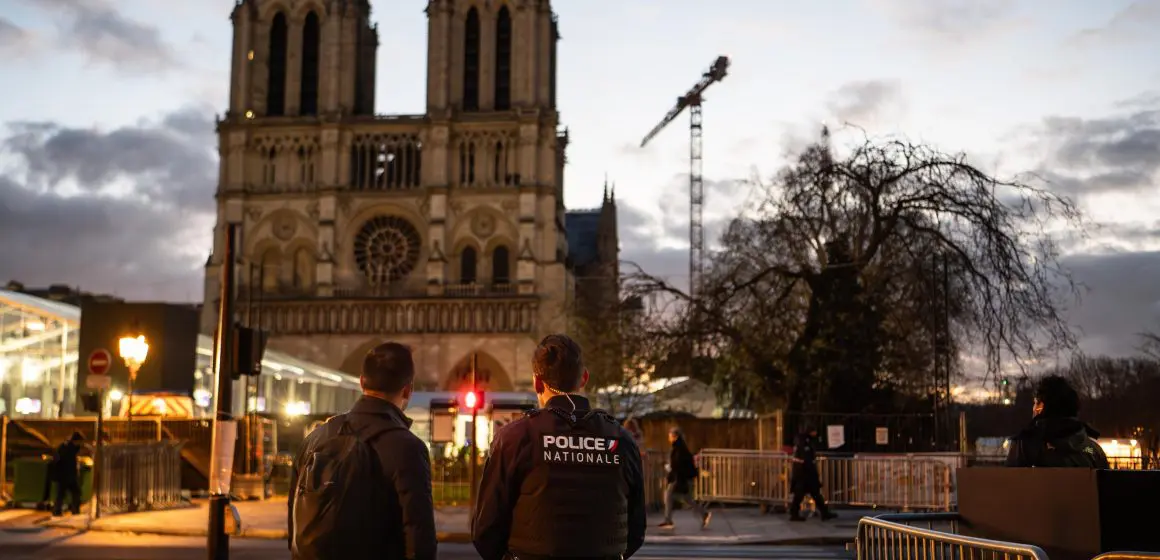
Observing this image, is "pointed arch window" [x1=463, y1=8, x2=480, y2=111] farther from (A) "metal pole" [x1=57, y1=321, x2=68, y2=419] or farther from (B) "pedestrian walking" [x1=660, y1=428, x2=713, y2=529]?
(B) "pedestrian walking" [x1=660, y1=428, x2=713, y2=529]

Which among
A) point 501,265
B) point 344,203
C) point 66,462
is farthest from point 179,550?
point 344,203

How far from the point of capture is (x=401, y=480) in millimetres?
4938

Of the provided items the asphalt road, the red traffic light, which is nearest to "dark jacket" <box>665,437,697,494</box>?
the asphalt road

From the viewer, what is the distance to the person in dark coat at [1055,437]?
23.0 ft

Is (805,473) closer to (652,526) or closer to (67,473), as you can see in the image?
(652,526)

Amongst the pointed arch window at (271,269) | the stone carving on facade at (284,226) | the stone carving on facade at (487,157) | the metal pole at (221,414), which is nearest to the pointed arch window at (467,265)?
the stone carving on facade at (487,157)

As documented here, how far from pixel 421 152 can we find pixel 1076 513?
217 feet

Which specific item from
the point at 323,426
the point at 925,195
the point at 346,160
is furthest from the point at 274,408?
the point at 323,426

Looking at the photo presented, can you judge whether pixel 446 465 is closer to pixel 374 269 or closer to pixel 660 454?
pixel 660 454

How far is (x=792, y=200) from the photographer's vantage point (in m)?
24.7

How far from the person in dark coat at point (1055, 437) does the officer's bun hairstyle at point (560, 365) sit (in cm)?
312

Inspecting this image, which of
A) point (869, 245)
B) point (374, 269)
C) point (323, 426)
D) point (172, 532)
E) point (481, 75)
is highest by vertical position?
point (481, 75)

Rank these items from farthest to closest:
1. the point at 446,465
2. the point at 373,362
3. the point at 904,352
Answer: the point at 446,465 → the point at 904,352 → the point at 373,362

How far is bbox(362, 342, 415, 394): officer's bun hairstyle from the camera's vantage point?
16.8 ft
